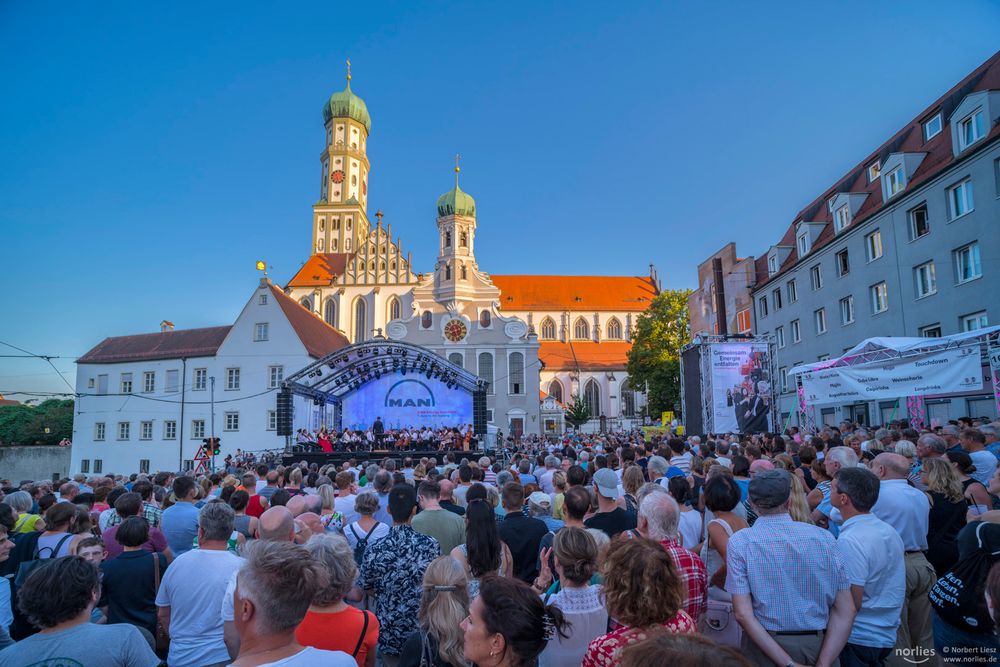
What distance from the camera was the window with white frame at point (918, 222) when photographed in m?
19.7

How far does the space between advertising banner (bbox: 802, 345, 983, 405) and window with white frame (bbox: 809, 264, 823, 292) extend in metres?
11.7

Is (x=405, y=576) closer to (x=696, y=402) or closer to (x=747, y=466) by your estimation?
(x=747, y=466)

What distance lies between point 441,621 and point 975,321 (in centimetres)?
2048

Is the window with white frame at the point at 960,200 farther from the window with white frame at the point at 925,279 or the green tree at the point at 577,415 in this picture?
the green tree at the point at 577,415

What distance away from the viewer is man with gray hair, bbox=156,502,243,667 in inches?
137

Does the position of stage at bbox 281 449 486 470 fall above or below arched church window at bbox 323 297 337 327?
below

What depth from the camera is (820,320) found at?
25578mm

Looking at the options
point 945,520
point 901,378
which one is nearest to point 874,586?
point 945,520

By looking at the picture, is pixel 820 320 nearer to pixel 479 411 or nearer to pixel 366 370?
pixel 479 411

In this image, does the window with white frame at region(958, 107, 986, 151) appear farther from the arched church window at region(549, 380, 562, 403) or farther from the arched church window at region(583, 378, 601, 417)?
the arched church window at region(549, 380, 562, 403)

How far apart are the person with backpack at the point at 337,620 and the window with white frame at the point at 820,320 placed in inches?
1040

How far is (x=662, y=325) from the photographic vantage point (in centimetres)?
4188

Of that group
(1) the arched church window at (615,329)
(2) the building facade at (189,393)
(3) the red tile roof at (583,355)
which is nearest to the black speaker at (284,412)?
(2) the building facade at (189,393)

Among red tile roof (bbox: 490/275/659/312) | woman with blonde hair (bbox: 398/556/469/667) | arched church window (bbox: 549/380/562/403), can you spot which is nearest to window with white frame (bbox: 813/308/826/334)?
woman with blonde hair (bbox: 398/556/469/667)
